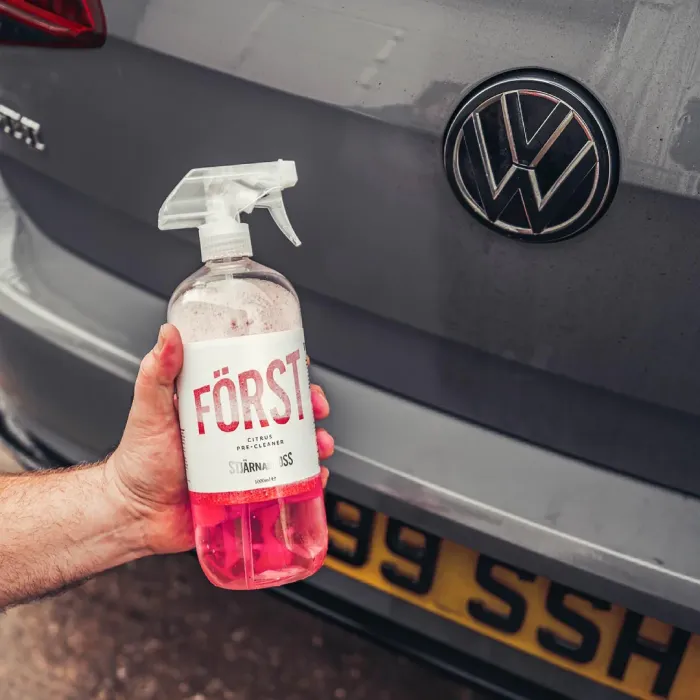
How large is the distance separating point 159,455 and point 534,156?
667mm

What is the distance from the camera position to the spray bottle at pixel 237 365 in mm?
1042

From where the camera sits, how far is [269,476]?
1.05m

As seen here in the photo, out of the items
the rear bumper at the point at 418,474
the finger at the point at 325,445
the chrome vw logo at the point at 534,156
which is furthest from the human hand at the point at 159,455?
the chrome vw logo at the point at 534,156

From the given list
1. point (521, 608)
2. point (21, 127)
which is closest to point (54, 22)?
point (21, 127)

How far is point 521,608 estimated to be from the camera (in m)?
1.25

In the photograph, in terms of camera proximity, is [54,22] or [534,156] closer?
[534,156]

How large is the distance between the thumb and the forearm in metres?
0.20

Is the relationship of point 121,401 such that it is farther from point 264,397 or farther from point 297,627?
point 297,627

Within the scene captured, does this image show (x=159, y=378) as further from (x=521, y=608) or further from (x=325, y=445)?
(x=521, y=608)

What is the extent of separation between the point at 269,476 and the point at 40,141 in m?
0.72

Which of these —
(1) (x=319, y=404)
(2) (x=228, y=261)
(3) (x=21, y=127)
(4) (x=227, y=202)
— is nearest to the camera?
(4) (x=227, y=202)

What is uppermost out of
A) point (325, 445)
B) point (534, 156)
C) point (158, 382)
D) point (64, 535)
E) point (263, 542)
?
point (534, 156)

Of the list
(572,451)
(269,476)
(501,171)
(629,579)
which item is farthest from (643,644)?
(501,171)

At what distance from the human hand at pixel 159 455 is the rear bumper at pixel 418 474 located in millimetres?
110
